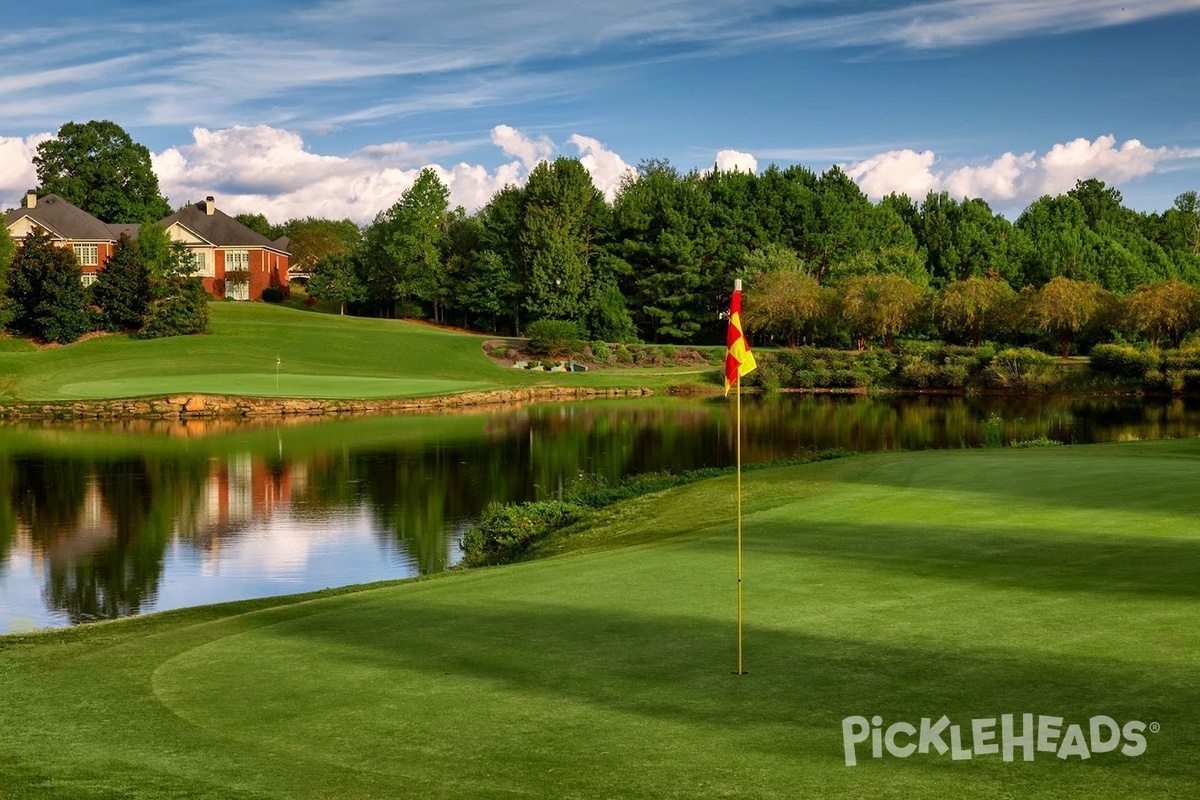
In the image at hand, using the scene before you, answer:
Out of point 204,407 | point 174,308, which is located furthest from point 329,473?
point 174,308

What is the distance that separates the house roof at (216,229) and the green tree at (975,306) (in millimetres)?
68377

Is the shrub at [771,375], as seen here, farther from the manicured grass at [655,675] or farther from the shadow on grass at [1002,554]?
the manicured grass at [655,675]

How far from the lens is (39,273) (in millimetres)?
77938

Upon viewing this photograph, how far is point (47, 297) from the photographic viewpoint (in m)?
77.8

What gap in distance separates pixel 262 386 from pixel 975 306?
52454 mm

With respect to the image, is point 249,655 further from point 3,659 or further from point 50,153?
point 50,153

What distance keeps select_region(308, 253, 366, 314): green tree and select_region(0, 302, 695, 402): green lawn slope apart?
19.0 m

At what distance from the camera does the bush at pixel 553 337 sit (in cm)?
8275

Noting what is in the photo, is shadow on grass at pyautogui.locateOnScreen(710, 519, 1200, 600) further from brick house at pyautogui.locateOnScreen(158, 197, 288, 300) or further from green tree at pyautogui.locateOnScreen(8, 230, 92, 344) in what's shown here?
brick house at pyautogui.locateOnScreen(158, 197, 288, 300)

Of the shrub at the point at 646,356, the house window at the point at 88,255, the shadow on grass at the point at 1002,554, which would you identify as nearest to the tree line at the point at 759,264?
the shrub at the point at 646,356

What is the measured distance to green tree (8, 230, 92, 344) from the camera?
7688cm

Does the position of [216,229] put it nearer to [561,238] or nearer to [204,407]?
[561,238]

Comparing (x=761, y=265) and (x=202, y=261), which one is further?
(x=202, y=261)

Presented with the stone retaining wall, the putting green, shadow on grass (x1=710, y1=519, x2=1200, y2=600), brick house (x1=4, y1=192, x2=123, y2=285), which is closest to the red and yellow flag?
shadow on grass (x1=710, y1=519, x2=1200, y2=600)
